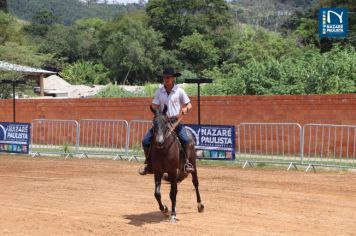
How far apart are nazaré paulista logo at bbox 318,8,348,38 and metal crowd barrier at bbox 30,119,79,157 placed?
23.2 m

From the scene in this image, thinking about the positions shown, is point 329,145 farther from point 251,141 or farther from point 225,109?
point 225,109

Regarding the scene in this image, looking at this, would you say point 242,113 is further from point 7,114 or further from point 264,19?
point 264,19

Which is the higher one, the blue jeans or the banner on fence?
the blue jeans

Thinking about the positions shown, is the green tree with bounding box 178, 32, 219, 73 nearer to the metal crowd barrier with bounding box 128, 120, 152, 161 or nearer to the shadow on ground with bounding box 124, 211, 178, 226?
the metal crowd barrier with bounding box 128, 120, 152, 161

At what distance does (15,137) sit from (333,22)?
28944 mm

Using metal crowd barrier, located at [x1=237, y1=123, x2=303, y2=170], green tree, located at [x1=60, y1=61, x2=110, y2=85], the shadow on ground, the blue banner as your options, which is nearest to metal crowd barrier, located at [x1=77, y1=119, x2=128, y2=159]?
the blue banner

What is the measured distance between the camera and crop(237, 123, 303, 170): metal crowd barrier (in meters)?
22.6

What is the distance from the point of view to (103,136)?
27094 mm

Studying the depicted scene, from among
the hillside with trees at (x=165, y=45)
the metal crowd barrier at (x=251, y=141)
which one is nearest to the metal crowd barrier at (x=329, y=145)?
the metal crowd barrier at (x=251, y=141)

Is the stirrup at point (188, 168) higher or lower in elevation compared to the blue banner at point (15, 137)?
higher

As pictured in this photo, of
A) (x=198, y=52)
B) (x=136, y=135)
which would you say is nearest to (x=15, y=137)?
(x=136, y=135)

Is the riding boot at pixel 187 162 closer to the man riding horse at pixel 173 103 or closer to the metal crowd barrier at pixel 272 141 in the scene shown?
the man riding horse at pixel 173 103

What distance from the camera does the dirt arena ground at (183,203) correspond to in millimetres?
10609

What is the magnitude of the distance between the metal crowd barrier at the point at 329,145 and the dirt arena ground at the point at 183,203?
236 centimetres
